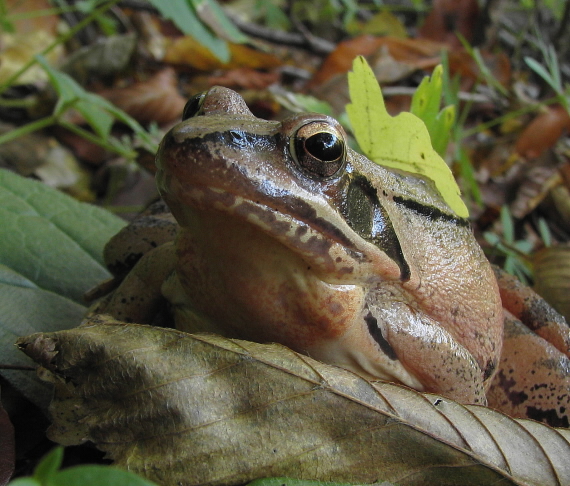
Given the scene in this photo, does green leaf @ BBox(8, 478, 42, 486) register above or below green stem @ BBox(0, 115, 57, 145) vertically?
above

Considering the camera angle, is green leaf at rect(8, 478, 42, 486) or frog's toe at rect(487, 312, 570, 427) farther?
frog's toe at rect(487, 312, 570, 427)

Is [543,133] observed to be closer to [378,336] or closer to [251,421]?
[378,336]

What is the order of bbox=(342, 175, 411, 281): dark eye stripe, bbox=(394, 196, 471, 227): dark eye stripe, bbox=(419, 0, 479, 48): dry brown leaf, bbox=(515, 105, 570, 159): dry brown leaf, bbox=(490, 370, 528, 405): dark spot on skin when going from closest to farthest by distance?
1. bbox=(342, 175, 411, 281): dark eye stripe
2. bbox=(394, 196, 471, 227): dark eye stripe
3. bbox=(490, 370, 528, 405): dark spot on skin
4. bbox=(515, 105, 570, 159): dry brown leaf
5. bbox=(419, 0, 479, 48): dry brown leaf

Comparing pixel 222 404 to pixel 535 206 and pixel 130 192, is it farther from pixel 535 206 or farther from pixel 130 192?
pixel 535 206

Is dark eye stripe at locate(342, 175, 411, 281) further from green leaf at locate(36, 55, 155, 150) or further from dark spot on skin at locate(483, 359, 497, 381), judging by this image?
green leaf at locate(36, 55, 155, 150)

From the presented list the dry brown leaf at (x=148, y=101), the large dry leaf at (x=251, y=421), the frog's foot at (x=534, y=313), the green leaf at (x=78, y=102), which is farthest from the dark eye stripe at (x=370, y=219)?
the dry brown leaf at (x=148, y=101)

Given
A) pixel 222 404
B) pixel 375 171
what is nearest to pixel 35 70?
pixel 375 171

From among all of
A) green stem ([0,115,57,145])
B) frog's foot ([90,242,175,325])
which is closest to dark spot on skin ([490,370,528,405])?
frog's foot ([90,242,175,325])
